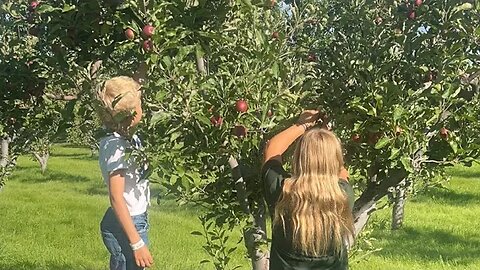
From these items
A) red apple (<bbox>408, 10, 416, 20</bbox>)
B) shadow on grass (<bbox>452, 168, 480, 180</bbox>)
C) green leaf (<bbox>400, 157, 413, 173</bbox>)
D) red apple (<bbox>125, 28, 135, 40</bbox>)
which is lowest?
shadow on grass (<bbox>452, 168, 480, 180</bbox>)

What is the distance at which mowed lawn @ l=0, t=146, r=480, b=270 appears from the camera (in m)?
7.81

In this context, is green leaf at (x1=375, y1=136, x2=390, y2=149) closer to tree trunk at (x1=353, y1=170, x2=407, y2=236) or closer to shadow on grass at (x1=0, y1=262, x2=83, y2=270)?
tree trunk at (x1=353, y1=170, x2=407, y2=236)

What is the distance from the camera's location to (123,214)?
9.30 feet

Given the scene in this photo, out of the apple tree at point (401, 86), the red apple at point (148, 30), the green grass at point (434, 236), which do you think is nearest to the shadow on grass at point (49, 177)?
the green grass at point (434, 236)

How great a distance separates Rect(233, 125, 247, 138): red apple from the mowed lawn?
4.29 feet

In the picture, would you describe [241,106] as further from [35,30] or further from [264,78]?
[35,30]

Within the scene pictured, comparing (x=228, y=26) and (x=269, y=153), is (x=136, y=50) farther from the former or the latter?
(x=269, y=153)

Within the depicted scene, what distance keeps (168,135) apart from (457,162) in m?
1.19

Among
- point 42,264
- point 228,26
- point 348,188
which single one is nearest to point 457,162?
point 348,188

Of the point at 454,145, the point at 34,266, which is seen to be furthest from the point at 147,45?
the point at 34,266

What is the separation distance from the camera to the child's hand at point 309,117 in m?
2.73

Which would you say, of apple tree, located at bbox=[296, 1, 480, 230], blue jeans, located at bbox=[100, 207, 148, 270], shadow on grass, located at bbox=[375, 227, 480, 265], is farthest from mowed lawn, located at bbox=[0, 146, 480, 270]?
apple tree, located at bbox=[296, 1, 480, 230]

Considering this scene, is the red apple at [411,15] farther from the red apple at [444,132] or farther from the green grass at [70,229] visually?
the green grass at [70,229]

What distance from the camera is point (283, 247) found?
2.67 metres
